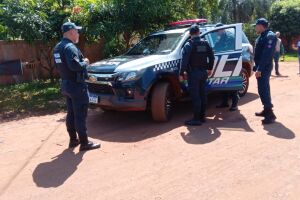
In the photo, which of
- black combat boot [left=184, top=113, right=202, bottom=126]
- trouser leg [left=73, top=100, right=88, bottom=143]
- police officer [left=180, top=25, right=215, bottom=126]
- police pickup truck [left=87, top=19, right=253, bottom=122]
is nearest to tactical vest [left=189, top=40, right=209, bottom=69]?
police officer [left=180, top=25, right=215, bottom=126]

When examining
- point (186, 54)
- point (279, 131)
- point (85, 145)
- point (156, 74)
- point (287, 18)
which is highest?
point (287, 18)

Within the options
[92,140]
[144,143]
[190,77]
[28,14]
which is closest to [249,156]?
[144,143]

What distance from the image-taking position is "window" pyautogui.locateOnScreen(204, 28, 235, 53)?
7852mm

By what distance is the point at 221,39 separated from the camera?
26.3 ft

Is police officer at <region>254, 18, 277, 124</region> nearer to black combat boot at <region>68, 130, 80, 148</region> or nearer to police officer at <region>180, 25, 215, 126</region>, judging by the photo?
police officer at <region>180, 25, 215, 126</region>

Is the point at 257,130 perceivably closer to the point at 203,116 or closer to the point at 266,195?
the point at 203,116

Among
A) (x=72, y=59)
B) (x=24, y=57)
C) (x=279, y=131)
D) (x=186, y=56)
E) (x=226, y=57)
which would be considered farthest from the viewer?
(x=24, y=57)

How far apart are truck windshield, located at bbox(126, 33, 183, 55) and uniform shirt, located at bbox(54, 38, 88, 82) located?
2324mm

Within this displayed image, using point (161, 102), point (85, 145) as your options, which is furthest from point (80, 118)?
point (161, 102)

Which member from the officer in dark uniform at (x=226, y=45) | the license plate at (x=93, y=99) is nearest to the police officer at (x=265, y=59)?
the officer in dark uniform at (x=226, y=45)

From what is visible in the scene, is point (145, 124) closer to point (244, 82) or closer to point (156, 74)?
point (156, 74)

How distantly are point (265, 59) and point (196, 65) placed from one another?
1.20m

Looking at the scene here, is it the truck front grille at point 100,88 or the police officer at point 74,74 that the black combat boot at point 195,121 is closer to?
the truck front grille at point 100,88

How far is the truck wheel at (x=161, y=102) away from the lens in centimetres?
683
